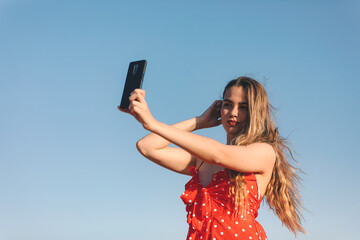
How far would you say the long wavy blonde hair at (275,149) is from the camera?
3.91 metres

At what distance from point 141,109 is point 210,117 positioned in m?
1.73

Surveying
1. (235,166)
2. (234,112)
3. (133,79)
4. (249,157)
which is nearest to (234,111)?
(234,112)

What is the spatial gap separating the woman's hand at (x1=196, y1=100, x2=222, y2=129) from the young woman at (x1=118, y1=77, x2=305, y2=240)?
0.53 feet

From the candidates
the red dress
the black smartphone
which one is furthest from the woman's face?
the black smartphone

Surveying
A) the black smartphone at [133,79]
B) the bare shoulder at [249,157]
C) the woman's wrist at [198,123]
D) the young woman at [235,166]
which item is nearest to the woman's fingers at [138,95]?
the young woman at [235,166]

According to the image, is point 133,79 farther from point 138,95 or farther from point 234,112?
point 234,112

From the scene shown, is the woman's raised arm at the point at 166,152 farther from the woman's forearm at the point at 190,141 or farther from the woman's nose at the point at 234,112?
the woman's forearm at the point at 190,141

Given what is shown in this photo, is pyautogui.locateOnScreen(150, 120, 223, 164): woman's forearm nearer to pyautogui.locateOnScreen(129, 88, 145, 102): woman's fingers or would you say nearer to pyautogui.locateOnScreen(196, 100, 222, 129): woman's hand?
pyautogui.locateOnScreen(129, 88, 145, 102): woman's fingers

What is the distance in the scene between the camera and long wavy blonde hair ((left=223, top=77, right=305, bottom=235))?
12.8 ft

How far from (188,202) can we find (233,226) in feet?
1.73

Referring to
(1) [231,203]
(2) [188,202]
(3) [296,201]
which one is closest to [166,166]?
(2) [188,202]

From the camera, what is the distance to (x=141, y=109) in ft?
9.84

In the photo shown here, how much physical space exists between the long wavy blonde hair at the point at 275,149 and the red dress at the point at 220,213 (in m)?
0.29

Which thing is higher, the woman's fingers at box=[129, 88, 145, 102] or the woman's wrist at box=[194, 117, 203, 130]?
the woman's wrist at box=[194, 117, 203, 130]
